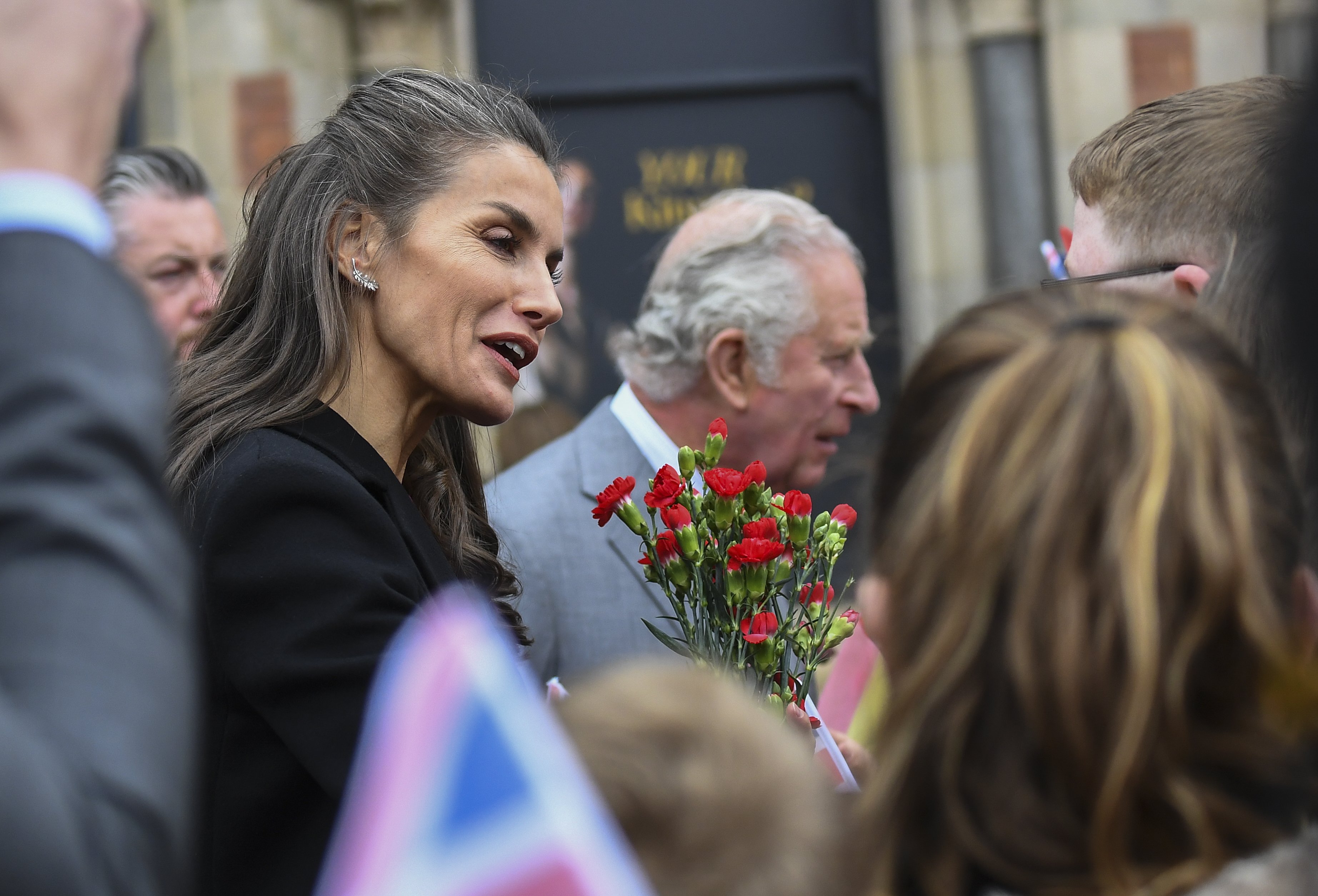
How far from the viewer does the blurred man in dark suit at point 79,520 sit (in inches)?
32.9

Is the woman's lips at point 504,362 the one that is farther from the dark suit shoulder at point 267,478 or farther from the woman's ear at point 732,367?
the woman's ear at point 732,367

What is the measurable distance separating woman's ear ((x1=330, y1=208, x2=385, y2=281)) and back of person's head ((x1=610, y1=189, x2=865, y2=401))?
1.33 meters

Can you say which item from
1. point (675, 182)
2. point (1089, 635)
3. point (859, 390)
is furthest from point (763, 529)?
point (675, 182)

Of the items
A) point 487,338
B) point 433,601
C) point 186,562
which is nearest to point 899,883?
point 186,562

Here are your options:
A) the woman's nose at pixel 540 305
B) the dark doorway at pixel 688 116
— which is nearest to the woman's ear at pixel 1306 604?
the woman's nose at pixel 540 305

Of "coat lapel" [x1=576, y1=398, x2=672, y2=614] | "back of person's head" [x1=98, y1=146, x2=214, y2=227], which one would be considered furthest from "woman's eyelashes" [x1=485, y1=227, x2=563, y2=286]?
"back of person's head" [x1=98, y1=146, x2=214, y2=227]

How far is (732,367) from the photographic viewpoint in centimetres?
361

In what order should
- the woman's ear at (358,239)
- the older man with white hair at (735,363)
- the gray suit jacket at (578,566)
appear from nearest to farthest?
the woman's ear at (358,239) → the gray suit jacket at (578,566) → the older man with white hair at (735,363)

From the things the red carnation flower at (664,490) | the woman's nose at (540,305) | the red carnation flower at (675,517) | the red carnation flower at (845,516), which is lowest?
the red carnation flower at (845,516)

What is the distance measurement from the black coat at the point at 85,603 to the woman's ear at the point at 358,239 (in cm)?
138

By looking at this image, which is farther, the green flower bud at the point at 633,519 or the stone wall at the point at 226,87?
the stone wall at the point at 226,87

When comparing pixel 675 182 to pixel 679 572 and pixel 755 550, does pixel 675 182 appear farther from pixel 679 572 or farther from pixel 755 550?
pixel 755 550

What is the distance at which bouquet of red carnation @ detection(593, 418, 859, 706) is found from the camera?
6.70ft

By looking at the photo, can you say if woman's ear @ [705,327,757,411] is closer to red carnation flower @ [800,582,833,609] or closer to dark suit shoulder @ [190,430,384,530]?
red carnation flower @ [800,582,833,609]
